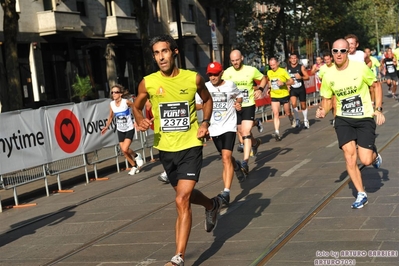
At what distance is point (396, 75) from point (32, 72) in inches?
632

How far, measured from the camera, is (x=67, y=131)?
13.7m

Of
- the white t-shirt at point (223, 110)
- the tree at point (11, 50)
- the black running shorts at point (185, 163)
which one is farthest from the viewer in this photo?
the tree at point (11, 50)

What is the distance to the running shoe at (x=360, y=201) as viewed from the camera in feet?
27.0

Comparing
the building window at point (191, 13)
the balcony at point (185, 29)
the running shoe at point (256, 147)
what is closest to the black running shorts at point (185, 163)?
the running shoe at point (256, 147)

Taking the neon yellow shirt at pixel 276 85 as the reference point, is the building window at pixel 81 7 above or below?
above

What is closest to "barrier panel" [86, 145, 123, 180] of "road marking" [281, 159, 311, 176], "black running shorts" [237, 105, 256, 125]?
"black running shorts" [237, 105, 256, 125]

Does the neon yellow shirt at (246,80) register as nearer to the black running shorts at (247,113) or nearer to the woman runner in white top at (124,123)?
the black running shorts at (247,113)

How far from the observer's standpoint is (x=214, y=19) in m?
55.4

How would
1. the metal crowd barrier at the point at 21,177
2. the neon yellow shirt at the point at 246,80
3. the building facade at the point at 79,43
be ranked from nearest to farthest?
the metal crowd barrier at the point at 21,177
the neon yellow shirt at the point at 246,80
the building facade at the point at 79,43

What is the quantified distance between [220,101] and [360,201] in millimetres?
2873

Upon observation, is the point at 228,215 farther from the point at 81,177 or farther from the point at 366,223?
the point at 81,177

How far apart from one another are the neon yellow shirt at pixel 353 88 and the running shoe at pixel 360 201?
928mm

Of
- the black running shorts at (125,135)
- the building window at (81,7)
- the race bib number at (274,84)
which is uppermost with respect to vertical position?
the building window at (81,7)

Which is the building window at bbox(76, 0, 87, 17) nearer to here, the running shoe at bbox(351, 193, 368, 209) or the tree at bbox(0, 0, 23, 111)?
the tree at bbox(0, 0, 23, 111)
